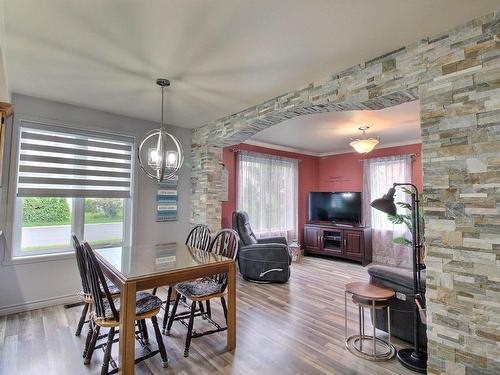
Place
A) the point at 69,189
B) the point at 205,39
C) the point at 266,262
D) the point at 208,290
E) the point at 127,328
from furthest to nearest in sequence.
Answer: the point at 266,262
the point at 69,189
the point at 208,290
the point at 205,39
the point at 127,328

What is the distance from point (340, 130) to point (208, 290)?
3.46 m

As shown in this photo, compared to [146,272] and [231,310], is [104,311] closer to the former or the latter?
[146,272]

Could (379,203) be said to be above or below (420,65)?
below

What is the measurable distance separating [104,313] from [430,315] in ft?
7.61

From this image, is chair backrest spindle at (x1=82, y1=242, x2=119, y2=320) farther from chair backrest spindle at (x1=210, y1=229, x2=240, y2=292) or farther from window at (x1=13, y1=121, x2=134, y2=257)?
window at (x1=13, y1=121, x2=134, y2=257)

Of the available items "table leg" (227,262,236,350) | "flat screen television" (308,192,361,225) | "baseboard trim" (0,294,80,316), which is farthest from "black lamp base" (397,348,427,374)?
"flat screen television" (308,192,361,225)

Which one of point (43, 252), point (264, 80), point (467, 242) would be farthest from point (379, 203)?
point (43, 252)

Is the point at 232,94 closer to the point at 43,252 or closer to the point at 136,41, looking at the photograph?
the point at 136,41

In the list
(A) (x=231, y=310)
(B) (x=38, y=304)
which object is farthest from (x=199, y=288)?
(B) (x=38, y=304)

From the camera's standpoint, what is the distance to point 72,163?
11.6 ft

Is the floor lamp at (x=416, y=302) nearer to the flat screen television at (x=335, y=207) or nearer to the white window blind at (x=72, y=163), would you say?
the white window blind at (x=72, y=163)

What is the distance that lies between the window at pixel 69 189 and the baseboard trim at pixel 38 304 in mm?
569

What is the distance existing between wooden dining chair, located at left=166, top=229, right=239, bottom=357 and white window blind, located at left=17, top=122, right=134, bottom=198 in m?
1.84

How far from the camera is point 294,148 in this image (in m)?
6.41
